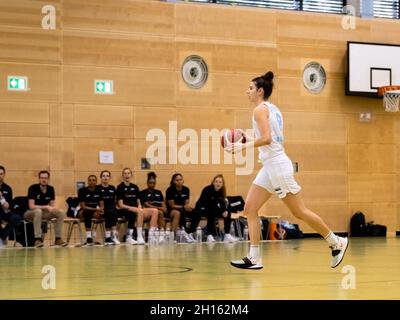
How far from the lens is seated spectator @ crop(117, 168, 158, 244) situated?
59.9 feet

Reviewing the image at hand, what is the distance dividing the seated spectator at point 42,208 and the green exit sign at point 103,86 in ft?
10.1

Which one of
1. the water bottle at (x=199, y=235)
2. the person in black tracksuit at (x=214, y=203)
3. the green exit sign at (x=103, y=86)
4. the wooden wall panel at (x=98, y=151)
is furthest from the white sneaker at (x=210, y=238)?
the green exit sign at (x=103, y=86)

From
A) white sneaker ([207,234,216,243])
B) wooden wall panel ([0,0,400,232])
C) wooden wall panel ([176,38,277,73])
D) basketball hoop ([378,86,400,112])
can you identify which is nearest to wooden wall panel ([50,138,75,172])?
wooden wall panel ([0,0,400,232])

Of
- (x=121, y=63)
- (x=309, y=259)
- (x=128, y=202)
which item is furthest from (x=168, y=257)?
(x=121, y=63)

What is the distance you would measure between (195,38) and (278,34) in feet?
8.34

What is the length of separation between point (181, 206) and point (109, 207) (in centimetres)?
184

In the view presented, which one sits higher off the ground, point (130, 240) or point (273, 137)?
point (273, 137)

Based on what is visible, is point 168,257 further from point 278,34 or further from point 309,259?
point 278,34

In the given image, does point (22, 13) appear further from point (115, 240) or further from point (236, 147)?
point (236, 147)

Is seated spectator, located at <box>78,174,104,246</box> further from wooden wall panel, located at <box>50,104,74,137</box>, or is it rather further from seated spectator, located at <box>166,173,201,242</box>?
wooden wall panel, located at <box>50,104,74,137</box>

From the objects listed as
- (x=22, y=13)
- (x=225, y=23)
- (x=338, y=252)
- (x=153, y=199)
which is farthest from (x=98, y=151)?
(x=338, y=252)

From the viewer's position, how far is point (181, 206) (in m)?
19.1

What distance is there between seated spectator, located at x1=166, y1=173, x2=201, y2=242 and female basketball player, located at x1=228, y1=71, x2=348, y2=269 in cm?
915

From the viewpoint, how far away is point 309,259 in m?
12.2
